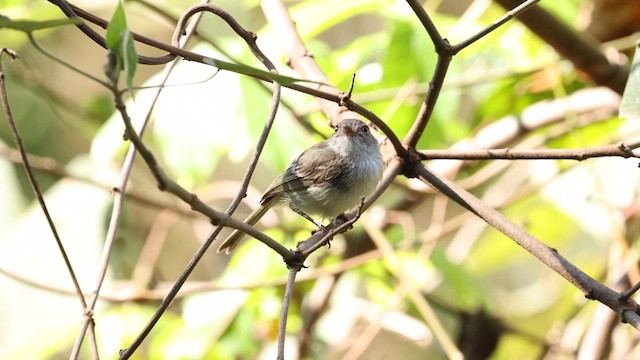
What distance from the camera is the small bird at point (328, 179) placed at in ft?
8.90

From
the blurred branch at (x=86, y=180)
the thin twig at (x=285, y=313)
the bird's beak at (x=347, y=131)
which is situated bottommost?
the thin twig at (x=285, y=313)

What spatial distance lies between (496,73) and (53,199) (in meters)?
2.11

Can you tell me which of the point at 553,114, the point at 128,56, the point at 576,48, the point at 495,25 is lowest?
the point at 128,56

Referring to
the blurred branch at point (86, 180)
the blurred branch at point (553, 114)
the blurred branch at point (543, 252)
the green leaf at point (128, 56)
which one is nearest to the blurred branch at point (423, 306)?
the blurred branch at point (553, 114)

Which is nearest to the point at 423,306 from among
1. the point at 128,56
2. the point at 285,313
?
the point at 285,313

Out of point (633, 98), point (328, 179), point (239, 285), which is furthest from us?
point (239, 285)

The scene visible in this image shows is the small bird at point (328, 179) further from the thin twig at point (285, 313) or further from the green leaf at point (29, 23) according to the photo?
the green leaf at point (29, 23)

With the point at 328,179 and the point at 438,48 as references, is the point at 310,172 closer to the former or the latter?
the point at 328,179

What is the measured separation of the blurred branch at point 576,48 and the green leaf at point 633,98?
0.55 m

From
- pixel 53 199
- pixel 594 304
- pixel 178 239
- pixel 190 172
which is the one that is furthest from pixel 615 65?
pixel 178 239

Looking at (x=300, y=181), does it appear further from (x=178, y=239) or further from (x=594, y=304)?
(x=178, y=239)

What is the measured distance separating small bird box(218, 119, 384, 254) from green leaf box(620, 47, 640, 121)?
3.10 ft

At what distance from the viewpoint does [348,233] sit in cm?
341

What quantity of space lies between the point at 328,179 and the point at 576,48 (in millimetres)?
969
